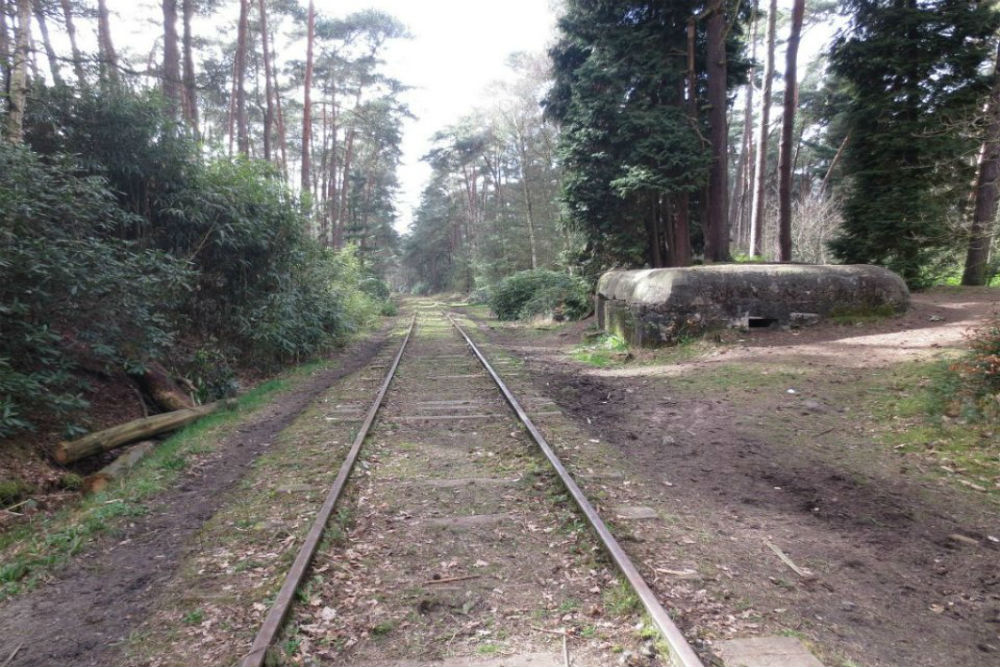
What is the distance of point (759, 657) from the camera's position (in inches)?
100

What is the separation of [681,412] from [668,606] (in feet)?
14.6

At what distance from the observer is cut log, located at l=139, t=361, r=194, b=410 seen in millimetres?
7820

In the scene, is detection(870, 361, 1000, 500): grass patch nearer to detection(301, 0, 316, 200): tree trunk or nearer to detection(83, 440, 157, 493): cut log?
detection(83, 440, 157, 493): cut log

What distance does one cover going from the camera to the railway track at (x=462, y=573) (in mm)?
2701

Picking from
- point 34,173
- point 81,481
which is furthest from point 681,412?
point 34,173

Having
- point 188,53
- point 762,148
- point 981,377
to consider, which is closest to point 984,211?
point 762,148

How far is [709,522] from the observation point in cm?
408

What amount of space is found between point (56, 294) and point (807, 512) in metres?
7.57

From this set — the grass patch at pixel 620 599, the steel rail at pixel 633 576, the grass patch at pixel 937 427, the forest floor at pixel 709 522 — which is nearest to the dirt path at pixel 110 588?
the forest floor at pixel 709 522

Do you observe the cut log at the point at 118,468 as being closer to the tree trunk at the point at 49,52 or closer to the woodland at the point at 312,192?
the woodland at the point at 312,192

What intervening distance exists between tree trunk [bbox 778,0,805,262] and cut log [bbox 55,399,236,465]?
43.5ft

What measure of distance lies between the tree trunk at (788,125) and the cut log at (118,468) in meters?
14.0

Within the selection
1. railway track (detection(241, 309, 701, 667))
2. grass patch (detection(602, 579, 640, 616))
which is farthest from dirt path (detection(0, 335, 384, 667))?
grass patch (detection(602, 579, 640, 616))

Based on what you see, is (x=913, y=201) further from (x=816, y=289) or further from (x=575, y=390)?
(x=575, y=390)
